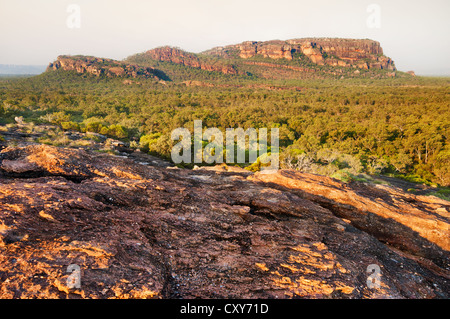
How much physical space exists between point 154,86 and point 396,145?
133054 millimetres

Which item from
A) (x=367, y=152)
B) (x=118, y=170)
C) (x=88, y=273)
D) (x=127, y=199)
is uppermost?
(x=118, y=170)

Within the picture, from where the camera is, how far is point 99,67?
474 feet

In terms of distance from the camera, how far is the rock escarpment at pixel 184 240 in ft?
11.8

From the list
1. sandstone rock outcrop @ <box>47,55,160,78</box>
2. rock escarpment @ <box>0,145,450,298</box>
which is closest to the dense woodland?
rock escarpment @ <box>0,145,450,298</box>

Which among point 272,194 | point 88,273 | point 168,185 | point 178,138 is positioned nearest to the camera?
point 88,273

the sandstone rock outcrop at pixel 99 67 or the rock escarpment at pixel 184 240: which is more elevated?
the sandstone rock outcrop at pixel 99 67

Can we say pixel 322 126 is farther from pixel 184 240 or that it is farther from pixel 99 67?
pixel 99 67

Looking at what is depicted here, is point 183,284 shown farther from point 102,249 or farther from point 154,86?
point 154,86

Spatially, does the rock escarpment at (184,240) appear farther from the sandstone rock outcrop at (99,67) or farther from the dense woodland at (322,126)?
the sandstone rock outcrop at (99,67)

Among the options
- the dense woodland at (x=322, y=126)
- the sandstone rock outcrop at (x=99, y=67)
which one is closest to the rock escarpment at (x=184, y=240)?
the dense woodland at (x=322, y=126)

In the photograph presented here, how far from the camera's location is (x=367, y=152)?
4012cm

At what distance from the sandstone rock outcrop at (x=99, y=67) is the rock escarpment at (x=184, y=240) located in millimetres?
164123
